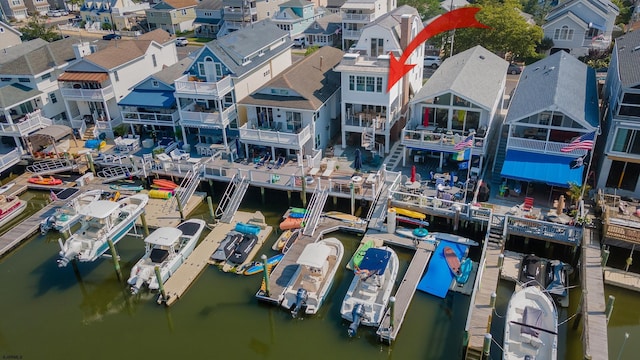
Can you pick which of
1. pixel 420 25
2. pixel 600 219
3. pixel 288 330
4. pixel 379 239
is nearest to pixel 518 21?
pixel 420 25

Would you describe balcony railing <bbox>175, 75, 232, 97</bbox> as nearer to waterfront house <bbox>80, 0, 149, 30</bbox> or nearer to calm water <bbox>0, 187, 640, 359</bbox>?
calm water <bbox>0, 187, 640, 359</bbox>

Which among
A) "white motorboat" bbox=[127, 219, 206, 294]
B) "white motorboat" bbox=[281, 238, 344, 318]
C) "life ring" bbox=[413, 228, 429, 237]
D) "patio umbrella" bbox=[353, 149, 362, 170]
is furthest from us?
"patio umbrella" bbox=[353, 149, 362, 170]

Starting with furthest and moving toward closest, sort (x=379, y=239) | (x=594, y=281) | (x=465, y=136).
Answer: (x=465, y=136) → (x=379, y=239) → (x=594, y=281)

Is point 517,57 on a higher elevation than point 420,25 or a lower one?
lower

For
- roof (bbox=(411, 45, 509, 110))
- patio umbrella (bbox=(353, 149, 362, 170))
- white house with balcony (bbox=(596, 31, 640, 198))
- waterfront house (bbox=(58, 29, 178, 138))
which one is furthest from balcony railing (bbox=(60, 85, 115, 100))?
white house with balcony (bbox=(596, 31, 640, 198))

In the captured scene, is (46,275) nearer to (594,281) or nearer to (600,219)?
(594,281)

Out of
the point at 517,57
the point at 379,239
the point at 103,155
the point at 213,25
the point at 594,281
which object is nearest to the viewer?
the point at 594,281
